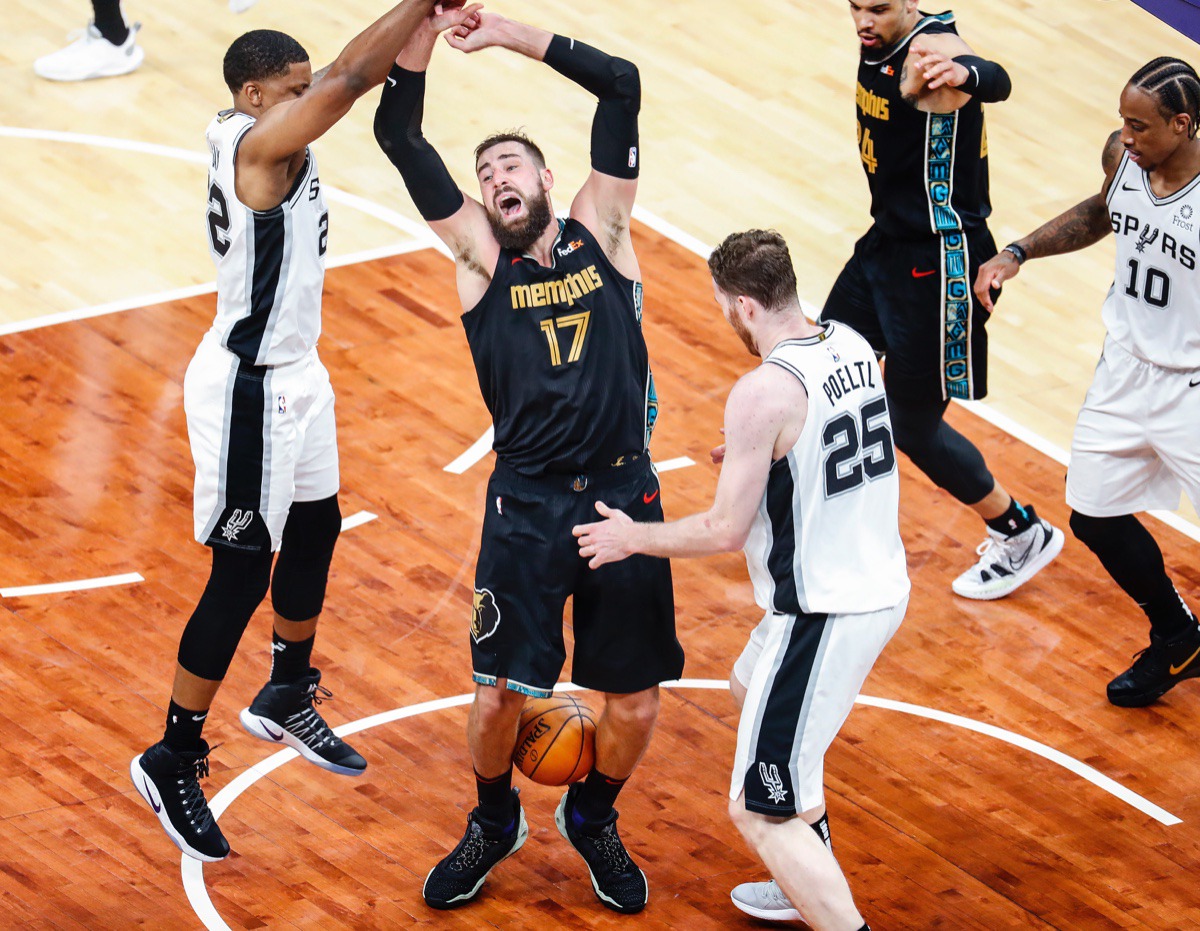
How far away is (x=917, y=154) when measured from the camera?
Answer: 7953mm

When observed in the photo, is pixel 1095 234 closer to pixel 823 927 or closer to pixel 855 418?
pixel 855 418

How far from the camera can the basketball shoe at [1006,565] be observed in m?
8.39

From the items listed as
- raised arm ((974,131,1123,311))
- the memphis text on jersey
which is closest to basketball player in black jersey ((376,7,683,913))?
the memphis text on jersey

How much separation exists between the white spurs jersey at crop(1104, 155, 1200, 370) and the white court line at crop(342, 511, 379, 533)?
3313 millimetres

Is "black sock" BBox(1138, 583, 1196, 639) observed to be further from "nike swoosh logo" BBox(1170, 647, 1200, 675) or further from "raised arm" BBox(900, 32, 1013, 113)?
"raised arm" BBox(900, 32, 1013, 113)

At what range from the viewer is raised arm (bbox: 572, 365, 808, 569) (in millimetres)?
5465

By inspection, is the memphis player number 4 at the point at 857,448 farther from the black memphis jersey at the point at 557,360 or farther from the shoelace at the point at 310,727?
the shoelace at the point at 310,727

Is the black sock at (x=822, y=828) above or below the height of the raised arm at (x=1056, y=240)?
below

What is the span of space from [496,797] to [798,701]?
116 cm

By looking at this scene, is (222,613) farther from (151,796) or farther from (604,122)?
(604,122)

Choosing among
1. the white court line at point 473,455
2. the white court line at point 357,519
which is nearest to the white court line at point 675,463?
the white court line at point 473,455

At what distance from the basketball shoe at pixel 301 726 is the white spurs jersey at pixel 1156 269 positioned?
3.27 metres

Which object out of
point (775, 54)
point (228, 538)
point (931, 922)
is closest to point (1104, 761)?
point (931, 922)

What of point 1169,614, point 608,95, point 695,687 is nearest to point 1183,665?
point 1169,614
